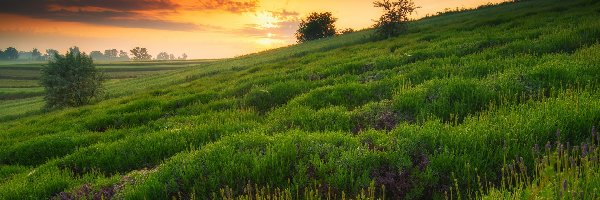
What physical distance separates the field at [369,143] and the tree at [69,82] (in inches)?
995

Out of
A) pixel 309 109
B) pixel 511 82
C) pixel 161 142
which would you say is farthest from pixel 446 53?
pixel 161 142

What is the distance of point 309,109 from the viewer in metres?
11.8

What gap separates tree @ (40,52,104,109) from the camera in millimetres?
39366

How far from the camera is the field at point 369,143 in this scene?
605 centimetres

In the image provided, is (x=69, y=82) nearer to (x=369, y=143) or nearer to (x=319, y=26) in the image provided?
(x=369, y=143)

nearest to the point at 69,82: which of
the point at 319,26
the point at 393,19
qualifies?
the point at 393,19

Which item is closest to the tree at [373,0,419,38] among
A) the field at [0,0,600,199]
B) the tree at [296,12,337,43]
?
the field at [0,0,600,199]

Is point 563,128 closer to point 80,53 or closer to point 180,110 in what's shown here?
point 180,110

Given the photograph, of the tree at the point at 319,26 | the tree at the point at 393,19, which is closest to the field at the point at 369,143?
the tree at the point at 393,19

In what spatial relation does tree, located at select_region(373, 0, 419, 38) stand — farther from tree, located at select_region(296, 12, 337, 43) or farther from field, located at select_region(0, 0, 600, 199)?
tree, located at select_region(296, 12, 337, 43)

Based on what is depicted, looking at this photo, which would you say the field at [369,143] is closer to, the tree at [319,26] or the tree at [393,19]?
the tree at [393,19]

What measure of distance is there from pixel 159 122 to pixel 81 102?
31037mm

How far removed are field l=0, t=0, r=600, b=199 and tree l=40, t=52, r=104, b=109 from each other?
82.9 feet

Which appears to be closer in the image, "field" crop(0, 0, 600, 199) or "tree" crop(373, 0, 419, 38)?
"field" crop(0, 0, 600, 199)
